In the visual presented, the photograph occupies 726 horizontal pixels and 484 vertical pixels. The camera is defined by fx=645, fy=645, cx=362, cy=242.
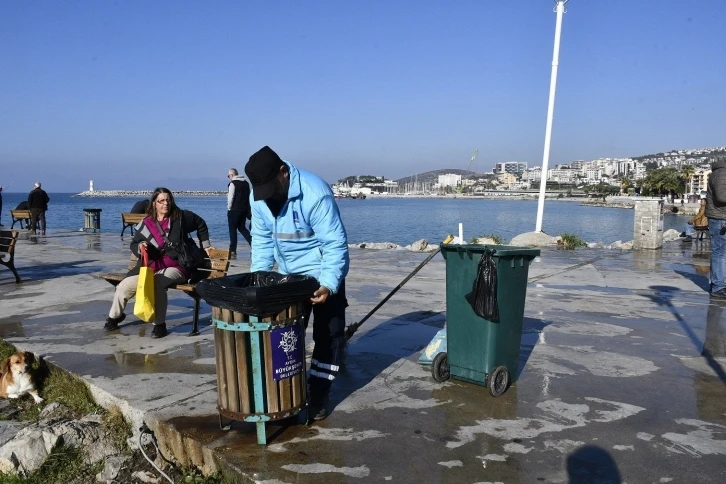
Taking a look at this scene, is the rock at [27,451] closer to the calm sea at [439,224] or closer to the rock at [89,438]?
the rock at [89,438]

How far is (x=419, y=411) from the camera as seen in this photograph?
182 inches

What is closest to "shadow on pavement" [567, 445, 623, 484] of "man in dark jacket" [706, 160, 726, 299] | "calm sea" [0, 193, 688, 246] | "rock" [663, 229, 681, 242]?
"man in dark jacket" [706, 160, 726, 299]

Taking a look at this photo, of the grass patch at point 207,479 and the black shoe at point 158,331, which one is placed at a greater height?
the black shoe at point 158,331

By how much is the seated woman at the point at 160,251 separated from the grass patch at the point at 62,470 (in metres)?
2.42

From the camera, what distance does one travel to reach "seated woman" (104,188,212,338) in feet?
22.4

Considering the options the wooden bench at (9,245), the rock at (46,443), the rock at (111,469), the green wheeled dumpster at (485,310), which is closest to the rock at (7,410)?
the rock at (46,443)

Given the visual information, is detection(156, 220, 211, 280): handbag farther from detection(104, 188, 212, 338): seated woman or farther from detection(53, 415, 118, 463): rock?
detection(53, 415, 118, 463): rock

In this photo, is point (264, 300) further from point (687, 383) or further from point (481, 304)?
point (687, 383)

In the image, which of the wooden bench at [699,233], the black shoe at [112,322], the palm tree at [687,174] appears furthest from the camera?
the palm tree at [687,174]

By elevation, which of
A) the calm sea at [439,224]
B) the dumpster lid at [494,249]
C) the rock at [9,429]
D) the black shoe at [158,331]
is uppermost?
the dumpster lid at [494,249]

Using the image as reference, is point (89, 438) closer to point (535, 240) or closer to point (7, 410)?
point (7, 410)

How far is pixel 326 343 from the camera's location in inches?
176

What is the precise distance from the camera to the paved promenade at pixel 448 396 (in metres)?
3.78

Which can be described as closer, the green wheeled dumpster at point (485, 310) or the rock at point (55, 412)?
the green wheeled dumpster at point (485, 310)
